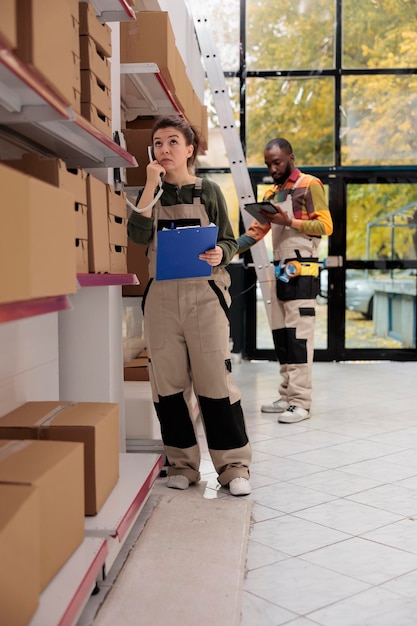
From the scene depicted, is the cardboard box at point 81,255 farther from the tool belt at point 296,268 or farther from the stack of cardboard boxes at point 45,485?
the tool belt at point 296,268

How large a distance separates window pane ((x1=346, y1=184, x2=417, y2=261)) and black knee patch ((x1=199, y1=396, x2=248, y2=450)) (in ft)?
16.0

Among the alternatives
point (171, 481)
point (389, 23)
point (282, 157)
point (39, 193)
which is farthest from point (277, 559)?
point (389, 23)

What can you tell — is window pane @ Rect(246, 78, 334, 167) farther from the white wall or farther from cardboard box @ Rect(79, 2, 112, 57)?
the white wall

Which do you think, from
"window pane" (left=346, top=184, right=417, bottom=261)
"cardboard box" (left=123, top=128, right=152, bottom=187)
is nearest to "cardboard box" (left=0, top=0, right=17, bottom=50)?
"cardboard box" (left=123, top=128, right=152, bottom=187)

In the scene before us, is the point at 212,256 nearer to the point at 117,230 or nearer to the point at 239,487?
the point at 117,230

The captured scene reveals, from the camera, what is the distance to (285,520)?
284cm

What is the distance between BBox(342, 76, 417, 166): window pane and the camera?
25.1 ft

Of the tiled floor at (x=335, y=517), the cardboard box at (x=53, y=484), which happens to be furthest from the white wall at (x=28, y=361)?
the tiled floor at (x=335, y=517)

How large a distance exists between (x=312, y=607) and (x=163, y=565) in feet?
1.64

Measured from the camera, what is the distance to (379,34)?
7.63m

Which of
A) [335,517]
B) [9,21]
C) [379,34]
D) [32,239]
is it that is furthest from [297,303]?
[379,34]

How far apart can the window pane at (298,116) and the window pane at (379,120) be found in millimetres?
181

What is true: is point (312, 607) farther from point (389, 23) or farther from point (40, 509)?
point (389, 23)

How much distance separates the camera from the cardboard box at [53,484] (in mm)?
1735
